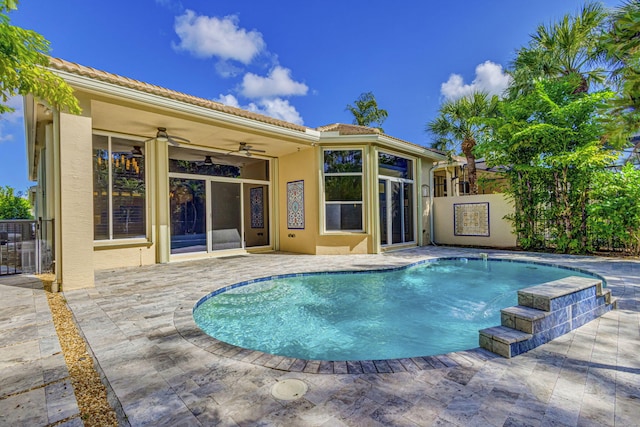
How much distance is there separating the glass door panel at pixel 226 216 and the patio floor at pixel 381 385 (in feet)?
19.2

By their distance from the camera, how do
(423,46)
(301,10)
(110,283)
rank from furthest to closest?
1. (423,46)
2. (301,10)
3. (110,283)

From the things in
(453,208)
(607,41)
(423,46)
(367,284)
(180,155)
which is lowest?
(367,284)

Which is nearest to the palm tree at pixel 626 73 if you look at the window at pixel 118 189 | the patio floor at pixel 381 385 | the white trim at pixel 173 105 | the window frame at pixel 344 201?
the patio floor at pixel 381 385

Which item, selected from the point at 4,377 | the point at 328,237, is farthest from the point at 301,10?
the point at 4,377

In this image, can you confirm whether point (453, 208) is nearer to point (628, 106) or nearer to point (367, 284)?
point (367, 284)

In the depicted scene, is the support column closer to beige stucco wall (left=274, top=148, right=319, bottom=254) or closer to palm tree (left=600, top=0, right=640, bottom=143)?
beige stucco wall (left=274, top=148, right=319, bottom=254)

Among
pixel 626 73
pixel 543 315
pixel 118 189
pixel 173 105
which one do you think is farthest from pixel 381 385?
pixel 118 189

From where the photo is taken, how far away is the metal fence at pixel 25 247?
22.8 ft

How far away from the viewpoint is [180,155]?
8.78 m

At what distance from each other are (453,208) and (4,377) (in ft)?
40.7

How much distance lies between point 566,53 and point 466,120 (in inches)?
154

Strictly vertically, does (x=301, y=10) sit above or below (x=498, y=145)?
above

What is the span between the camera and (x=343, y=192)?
9.79 metres

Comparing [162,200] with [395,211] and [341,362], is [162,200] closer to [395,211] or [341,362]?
[341,362]
